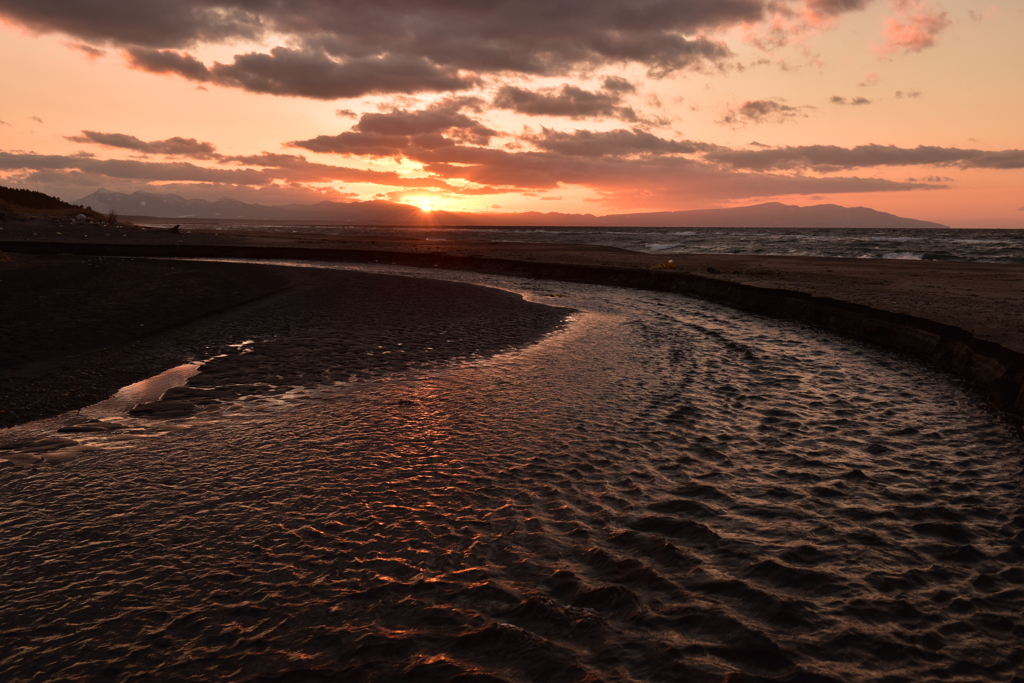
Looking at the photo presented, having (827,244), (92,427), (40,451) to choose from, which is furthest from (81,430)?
(827,244)

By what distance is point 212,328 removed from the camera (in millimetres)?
16609

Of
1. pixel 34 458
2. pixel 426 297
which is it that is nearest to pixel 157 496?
pixel 34 458

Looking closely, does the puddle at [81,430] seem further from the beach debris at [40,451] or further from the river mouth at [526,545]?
the river mouth at [526,545]

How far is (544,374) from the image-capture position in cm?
1280

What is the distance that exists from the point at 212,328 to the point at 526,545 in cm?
1426

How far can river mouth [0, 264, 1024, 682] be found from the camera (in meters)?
4.32

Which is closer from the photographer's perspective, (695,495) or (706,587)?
(706,587)

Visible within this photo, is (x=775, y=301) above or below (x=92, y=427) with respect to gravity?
above

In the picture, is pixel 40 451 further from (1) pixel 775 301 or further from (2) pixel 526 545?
(1) pixel 775 301

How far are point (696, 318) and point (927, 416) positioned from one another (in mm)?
11827

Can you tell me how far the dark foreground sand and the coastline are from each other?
997 centimetres

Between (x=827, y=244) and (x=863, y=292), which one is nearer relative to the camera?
(x=863, y=292)

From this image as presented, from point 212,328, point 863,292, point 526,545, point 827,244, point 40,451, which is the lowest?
point 526,545

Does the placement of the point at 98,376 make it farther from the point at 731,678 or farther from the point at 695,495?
the point at 731,678
